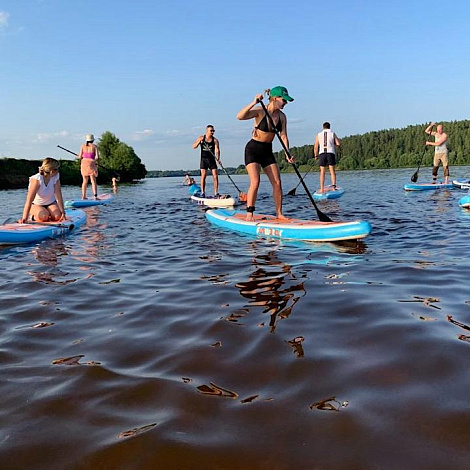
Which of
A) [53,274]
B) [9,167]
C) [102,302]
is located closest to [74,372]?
[102,302]

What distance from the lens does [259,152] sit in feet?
27.2

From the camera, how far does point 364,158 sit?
14300 centimetres

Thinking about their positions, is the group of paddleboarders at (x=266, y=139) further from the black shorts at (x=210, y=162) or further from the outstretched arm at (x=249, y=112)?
the black shorts at (x=210, y=162)

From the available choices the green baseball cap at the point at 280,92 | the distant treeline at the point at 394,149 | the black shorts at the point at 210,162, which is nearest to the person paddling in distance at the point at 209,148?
the black shorts at the point at 210,162

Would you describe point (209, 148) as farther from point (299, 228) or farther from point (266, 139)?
point (299, 228)

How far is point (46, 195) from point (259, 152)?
483 cm

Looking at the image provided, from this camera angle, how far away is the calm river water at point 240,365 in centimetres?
179

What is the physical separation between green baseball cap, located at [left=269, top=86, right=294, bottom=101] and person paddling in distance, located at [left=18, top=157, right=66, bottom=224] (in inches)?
184

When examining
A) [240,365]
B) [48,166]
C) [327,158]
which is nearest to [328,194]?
[327,158]

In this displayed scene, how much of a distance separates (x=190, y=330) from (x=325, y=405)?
138 cm

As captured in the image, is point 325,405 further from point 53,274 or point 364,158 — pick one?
point 364,158

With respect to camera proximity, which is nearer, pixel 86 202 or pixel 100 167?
pixel 86 202

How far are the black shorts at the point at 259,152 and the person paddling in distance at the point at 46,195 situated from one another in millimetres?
3997

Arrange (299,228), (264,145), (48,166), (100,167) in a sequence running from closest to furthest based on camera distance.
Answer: (299,228)
(264,145)
(48,166)
(100,167)
